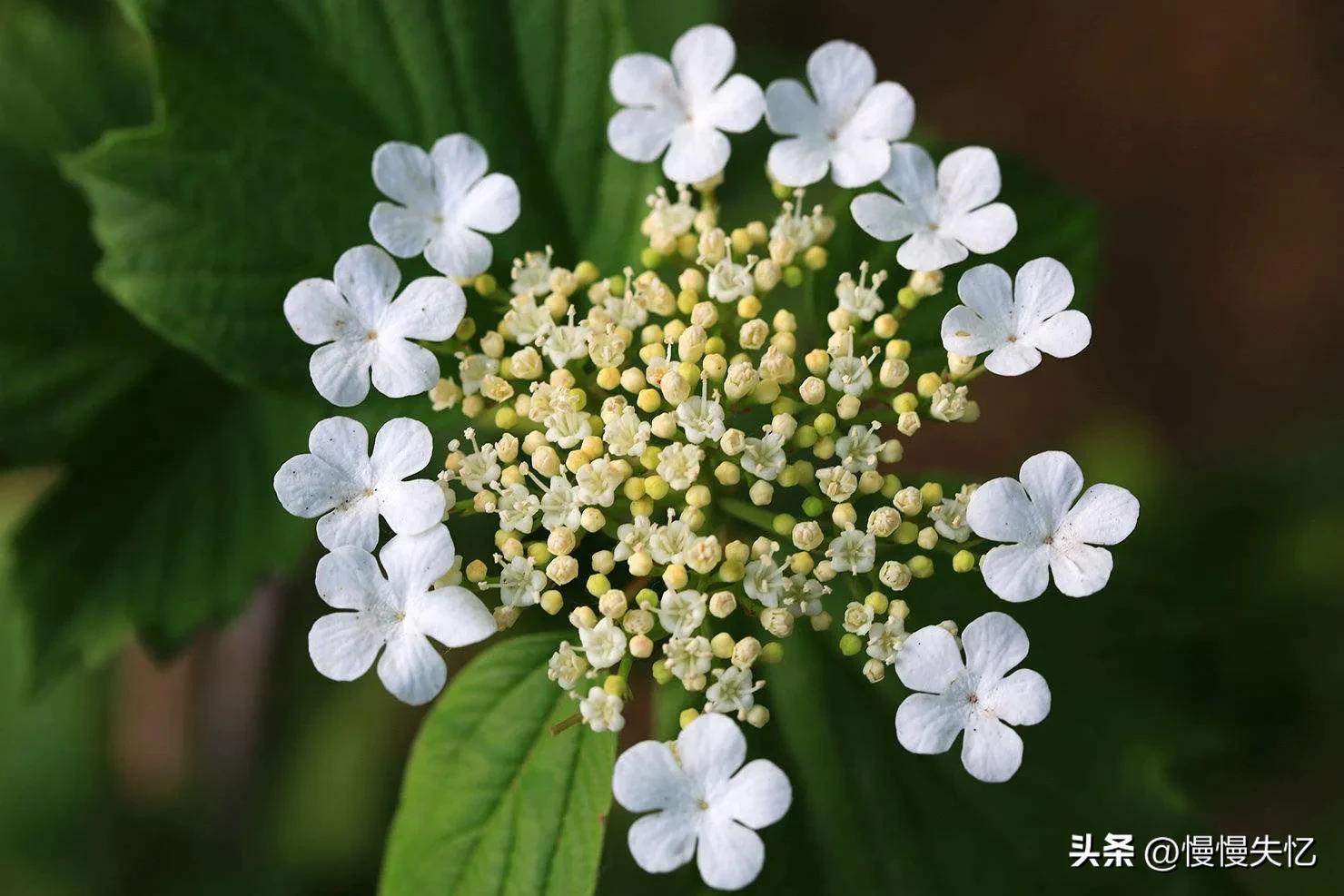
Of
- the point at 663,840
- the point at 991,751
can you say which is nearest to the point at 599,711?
the point at 663,840

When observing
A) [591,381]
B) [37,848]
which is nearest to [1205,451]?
[591,381]

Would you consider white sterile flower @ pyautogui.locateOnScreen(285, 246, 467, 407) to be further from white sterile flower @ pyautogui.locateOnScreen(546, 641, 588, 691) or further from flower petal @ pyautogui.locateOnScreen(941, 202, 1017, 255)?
flower petal @ pyautogui.locateOnScreen(941, 202, 1017, 255)

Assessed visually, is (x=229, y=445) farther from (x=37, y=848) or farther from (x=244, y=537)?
(x=37, y=848)

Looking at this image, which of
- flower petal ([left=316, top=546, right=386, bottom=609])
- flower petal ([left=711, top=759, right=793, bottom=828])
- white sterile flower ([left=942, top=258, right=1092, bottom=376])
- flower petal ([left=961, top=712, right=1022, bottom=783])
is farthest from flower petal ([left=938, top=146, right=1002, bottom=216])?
flower petal ([left=316, top=546, right=386, bottom=609])

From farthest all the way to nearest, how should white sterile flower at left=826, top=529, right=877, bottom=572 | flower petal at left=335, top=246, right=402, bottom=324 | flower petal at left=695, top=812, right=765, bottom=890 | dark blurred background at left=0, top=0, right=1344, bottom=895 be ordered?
dark blurred background at left=0, top=0, right=1344, bottom=895, flower petal at left=335, top=246, right=402, bottom=324, white sterile flower at left=826, top=529, right=877, bottom=572, flower petal at left=695, top=812, right=765, bottom=890

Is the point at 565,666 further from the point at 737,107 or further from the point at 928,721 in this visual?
the point at 737,107

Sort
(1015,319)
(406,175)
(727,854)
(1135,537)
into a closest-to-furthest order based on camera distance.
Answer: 1. (727,854)
2. (1015,319)
3. (406,175)
4. (1135,537)

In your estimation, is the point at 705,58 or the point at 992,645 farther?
the point at 705,58

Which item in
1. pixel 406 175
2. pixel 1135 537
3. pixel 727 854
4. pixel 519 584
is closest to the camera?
pixel 727 854

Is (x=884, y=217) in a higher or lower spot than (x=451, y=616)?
higher
